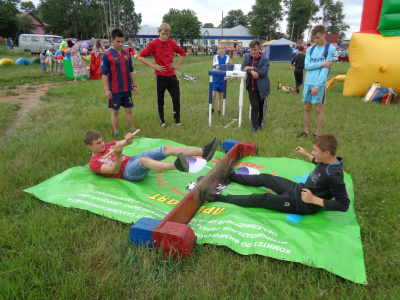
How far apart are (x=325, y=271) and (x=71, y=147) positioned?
4103mm

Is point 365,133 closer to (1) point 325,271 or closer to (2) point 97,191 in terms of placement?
(1) point 325,271

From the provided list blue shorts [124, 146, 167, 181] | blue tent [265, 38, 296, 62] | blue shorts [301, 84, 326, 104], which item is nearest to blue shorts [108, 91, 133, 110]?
blue shorts [124, 146, 167, 181]

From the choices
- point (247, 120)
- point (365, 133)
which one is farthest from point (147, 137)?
point (365, 133)

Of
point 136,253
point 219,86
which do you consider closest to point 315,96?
point 219,86

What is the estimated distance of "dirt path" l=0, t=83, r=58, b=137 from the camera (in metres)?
7.11

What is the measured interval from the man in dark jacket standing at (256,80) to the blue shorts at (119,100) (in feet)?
8.04

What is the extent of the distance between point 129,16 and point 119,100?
93.7 m

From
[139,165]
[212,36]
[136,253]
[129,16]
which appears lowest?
[136,253]

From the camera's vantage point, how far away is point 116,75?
5.13 meters

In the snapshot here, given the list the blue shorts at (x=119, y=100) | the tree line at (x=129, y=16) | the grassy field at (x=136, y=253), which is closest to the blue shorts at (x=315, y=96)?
the grassy field at (x=136, y=253)

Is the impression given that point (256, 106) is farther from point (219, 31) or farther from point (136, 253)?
point (219, 31)

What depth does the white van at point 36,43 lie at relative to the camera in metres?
25.9

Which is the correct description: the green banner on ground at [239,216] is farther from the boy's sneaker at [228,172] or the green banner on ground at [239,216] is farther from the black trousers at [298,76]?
the black trousers at [298,76]

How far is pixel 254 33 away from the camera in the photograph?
76.5 m
